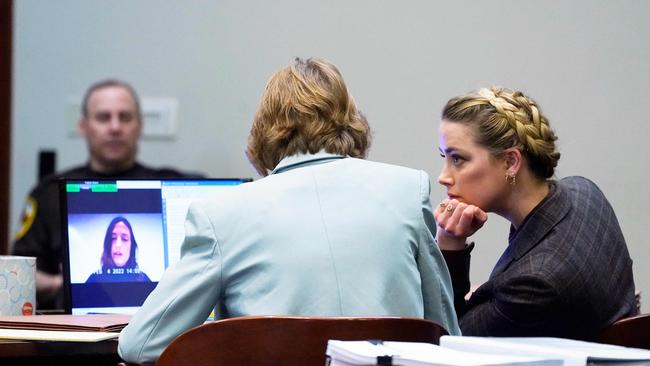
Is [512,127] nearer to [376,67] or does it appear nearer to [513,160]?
[513,160]

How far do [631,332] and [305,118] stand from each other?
72 cm

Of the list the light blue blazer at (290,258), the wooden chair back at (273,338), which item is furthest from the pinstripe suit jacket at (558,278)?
the wooden chair back at (273,338)

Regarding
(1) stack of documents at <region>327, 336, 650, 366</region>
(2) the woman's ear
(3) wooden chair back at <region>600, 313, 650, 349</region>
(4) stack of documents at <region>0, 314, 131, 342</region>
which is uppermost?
(2) the woman's ear

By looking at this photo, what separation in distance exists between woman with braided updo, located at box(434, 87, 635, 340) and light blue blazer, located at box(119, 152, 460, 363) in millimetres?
390

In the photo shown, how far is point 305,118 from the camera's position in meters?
1.76

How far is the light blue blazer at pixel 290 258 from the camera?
5.16 feet

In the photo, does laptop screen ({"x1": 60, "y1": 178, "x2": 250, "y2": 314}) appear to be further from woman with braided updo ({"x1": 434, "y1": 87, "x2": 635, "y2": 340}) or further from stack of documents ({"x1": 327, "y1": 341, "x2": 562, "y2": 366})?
stack of documents ({"x1": 327, "y1": 341, "x2": 562, "y2": 366})

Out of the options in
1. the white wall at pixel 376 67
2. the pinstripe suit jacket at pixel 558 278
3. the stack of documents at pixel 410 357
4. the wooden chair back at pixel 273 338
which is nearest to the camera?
the stack of documents at pixel 410 357

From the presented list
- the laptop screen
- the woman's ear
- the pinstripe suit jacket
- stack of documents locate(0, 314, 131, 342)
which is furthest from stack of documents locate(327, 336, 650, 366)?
the laptop screen

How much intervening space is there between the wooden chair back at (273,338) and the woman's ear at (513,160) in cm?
86

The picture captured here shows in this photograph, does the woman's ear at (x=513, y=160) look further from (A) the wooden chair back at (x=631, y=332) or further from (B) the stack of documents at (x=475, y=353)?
(B) the stack of documents at (x=475, y=353)

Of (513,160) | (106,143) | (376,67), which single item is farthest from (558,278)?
(106,143)

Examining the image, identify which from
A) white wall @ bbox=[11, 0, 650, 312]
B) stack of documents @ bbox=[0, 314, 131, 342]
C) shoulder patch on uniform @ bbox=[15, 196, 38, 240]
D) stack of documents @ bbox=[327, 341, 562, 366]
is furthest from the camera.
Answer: shoulder patch on uniform @ bbox=[15, 196, 38, 240]

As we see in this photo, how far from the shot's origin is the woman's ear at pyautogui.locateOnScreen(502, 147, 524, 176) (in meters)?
2.16
